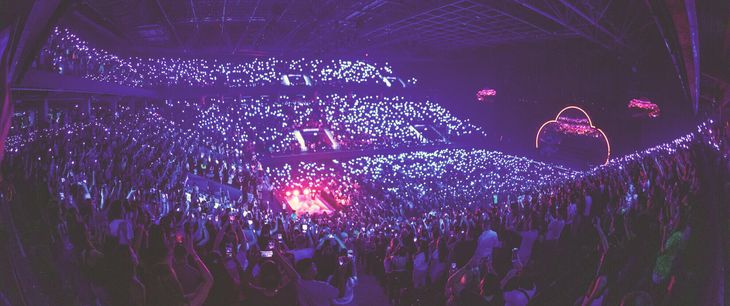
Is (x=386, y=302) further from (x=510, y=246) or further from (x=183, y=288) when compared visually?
(x=183, y=288)

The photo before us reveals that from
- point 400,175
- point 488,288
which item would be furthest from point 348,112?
point 488,288

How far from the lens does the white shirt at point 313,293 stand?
336cm

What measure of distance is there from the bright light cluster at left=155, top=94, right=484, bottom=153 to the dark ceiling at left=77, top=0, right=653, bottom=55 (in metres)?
3.54

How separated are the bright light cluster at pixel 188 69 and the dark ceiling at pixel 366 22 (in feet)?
3.37

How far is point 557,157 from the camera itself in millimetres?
23672

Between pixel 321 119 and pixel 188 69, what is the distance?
829 centimetres

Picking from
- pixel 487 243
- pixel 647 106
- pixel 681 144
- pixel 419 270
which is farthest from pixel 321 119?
pixel 487 243

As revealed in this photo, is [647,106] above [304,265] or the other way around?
the other way around

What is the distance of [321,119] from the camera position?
28.3 m

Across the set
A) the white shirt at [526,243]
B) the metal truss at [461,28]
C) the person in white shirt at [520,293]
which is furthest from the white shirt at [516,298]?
the metal truss at [461,28]

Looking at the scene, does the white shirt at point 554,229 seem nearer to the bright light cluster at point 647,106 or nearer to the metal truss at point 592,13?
the metal truss at point 592,13

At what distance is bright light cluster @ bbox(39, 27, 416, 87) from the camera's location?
13.5 m

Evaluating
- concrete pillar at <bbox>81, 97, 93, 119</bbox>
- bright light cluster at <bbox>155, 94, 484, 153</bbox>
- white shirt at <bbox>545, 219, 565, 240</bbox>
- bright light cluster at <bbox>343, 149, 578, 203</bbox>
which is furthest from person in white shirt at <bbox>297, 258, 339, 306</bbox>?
bright light cluster at <bbox>155, 94, 484, 153</bbox>

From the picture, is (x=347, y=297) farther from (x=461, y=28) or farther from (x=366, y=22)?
(x=461, y=28)
